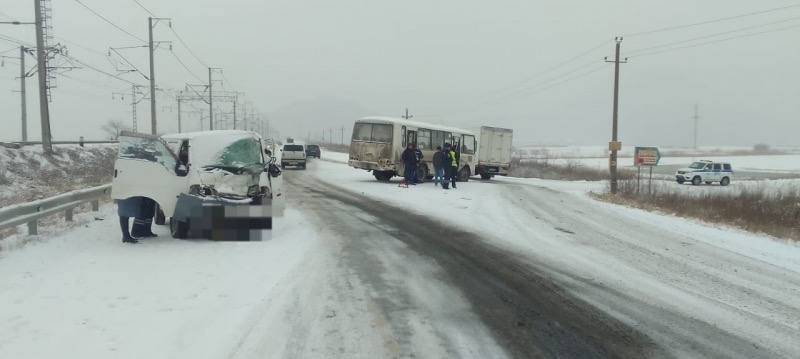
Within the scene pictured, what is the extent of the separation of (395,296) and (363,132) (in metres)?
17.5

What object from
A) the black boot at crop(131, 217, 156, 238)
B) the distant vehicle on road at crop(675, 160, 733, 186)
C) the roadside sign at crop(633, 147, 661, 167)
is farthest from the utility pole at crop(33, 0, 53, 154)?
the distant vehicle on road at crop(675, 160, 733, 186)

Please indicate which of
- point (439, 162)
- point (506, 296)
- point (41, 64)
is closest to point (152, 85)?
point (41, 64)

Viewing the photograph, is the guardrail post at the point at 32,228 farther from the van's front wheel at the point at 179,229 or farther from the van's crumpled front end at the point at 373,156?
the van's crumpled front end at the point at 373,156

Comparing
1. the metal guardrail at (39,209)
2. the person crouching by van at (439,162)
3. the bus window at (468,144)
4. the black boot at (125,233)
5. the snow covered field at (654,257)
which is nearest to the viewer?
the snow covered field at (654,257)

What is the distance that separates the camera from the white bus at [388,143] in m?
22.5

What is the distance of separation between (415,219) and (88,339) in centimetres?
871

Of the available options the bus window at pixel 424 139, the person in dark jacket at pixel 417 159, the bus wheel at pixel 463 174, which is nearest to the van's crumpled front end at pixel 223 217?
the person in dark jacket at pixel 417 159

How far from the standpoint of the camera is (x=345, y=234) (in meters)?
10.3

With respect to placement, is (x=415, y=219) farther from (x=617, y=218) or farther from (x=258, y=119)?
(x=258, y=119)

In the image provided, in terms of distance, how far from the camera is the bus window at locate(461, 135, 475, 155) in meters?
27.4

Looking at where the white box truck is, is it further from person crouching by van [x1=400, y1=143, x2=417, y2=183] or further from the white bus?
person crouching by van [x1=400, y1=143, x2=417, y2=183]

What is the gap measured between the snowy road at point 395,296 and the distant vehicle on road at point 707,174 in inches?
1324

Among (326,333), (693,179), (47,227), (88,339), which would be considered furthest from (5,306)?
(693,179)

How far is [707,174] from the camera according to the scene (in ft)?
135
